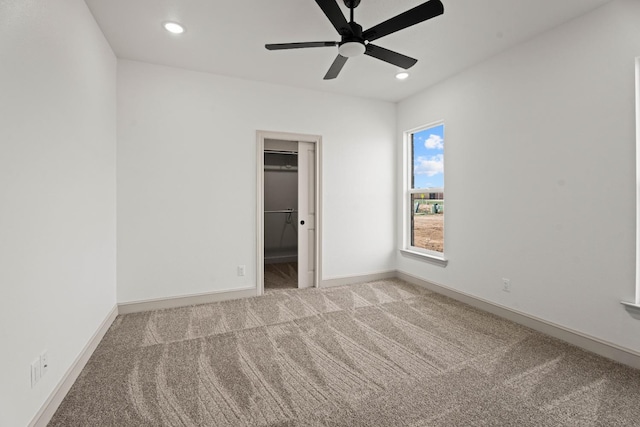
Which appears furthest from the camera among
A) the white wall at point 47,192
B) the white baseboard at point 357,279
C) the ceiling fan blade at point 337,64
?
the white baseboard at point 357,279

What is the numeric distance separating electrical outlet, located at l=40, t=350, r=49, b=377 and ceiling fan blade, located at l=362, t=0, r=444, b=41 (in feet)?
9.37

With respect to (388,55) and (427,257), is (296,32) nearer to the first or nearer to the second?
(388,55)

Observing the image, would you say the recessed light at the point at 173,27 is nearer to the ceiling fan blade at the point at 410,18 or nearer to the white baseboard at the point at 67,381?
the ceiling fan blade at the point at 410,18

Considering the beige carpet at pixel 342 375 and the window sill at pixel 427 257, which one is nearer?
the beige carpet at pixel 342 375

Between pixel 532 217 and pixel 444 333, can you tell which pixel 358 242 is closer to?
pixel 444 333

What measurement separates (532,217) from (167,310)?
13.0ft

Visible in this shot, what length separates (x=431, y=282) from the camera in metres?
4.08

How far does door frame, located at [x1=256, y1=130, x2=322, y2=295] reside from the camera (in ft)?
12.6

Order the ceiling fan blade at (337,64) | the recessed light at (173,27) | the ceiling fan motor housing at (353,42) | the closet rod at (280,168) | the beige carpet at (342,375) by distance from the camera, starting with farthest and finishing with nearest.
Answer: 1. the closet rod at (280,168)
2. the recessed light at (173,27)
3. the ceiling fan blade at (337,64)
4. the ceiling fan motor housing at (353,42)
5. the beige carpet at (342,375)

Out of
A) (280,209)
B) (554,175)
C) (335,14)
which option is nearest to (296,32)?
(335,14)

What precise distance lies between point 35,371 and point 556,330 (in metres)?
3.80

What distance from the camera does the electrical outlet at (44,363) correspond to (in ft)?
5.40

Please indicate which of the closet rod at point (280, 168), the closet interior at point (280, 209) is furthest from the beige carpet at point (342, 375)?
the closet rod at point (280, 168)

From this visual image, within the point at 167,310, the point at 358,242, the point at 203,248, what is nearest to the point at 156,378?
the point at 167,310
